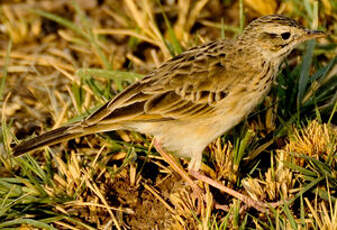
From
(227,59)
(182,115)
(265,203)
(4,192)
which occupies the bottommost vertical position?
(265,203)

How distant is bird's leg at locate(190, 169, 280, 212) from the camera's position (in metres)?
4.39

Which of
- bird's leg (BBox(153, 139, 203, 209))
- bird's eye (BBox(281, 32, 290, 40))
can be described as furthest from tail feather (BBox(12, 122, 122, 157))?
bird's eye (BBox(281, 32, 290, 40))

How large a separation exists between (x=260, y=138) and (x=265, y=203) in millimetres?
869

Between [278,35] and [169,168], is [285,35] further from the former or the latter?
[169,168]

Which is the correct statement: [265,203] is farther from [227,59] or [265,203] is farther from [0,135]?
[0,135]

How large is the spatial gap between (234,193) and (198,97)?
2.79 ft

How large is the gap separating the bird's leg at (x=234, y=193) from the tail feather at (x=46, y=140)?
3.51 ft

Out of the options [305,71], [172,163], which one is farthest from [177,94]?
[305,71]

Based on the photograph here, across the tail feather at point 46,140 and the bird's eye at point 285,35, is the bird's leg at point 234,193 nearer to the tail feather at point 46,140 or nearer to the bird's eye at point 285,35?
the tail feather at point 46,140

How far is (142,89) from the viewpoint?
4805 millimetres

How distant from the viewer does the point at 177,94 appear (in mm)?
4738

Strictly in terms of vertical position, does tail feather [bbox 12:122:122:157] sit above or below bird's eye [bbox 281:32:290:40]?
below

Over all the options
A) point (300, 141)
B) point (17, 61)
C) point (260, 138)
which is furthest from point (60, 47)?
point (300, 141)

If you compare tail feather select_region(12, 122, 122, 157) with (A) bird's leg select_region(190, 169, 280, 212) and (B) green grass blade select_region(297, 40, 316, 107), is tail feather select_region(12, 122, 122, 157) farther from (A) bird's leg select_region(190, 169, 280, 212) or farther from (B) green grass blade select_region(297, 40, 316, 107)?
(B) green grass blade select_region(297, 40, 316, 107)
